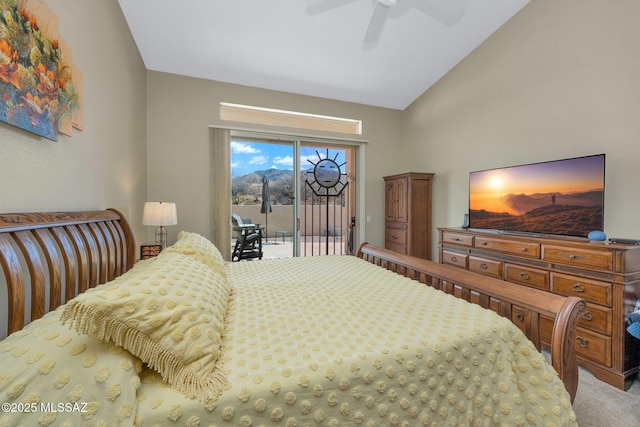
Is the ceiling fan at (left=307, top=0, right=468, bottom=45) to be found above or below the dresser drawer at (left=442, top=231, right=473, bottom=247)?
above

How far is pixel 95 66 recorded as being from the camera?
1.96 meters

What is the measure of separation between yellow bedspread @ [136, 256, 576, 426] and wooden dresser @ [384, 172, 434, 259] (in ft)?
9.12

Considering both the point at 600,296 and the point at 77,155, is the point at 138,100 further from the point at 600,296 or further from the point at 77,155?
the point at 600,296

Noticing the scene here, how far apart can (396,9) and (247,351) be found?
3.39 meters

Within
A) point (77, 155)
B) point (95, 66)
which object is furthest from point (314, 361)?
point (95, 66)

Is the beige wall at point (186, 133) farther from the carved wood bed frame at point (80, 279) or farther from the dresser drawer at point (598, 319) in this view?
the dresser drawer at point (598, 319)

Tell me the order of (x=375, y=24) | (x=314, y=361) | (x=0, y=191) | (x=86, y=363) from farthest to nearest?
1. (x=375, y=24)
2. (x=0, y=191)
3. (x=314, y=361)
4. (x=86, y=363)

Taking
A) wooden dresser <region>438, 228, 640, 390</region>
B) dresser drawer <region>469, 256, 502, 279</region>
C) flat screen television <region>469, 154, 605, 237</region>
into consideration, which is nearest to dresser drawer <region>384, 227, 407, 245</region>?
flat screen television <region>469, 154, 605, 237</region>

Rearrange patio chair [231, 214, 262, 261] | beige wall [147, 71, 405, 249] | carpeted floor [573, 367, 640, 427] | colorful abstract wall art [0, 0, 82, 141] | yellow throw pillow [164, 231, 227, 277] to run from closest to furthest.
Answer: colorful abstract wall art [0, 0, 82, 141] < carpeted floor [573, 367, 640, 427] < yellow throw pillow [164, 231, 227, 277] < beige wall [147, 71, 405, 249] < patio chair [231, 214, 262, 261]

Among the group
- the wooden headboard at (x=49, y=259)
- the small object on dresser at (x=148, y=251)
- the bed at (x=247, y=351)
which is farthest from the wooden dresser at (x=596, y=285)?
the small object on dresser at (x=148, y=251)

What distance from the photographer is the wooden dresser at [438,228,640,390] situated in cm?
186

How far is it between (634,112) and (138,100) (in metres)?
4.91

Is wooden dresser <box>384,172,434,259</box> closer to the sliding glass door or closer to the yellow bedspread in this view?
the sliding glass door

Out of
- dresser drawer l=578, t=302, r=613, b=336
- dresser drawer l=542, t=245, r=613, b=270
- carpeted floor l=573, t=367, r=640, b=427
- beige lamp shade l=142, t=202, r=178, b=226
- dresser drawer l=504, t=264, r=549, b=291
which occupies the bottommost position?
carpeted floor l=573, t=367, r=640, b=427
